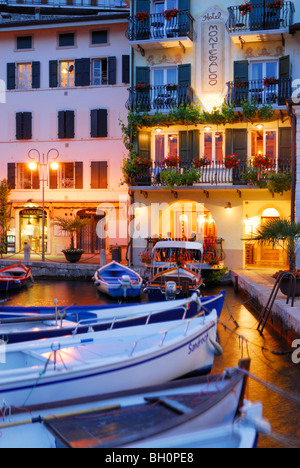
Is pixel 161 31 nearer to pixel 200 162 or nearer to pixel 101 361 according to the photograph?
pixel 200 162

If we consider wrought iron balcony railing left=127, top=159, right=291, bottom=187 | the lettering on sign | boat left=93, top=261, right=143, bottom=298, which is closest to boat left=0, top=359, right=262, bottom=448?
boat left=93, top=261, right=143, bottom=298

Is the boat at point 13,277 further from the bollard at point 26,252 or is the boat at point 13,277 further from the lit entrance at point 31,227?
the lit entrance at point 31,227

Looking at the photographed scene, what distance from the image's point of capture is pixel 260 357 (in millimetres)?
11586

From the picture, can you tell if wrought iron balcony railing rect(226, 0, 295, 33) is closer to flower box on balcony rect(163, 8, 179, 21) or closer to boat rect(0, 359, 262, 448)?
flower box on balcony rect(163, 8, 179, 21)

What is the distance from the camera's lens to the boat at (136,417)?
5.55m

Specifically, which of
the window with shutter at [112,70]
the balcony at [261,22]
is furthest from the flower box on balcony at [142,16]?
the window with shutter at [112,70]

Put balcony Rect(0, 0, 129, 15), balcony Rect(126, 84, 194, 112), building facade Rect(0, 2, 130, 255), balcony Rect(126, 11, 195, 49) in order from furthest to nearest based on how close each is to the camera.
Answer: balcony Rect(0, 0, 129, 15) → building facade Rect(0, 2, 130, 255) → balcony Rect(126, 84, 194, 112) → balcony Rect(126, 11, 195, 49)

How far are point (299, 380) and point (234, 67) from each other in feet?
59.9

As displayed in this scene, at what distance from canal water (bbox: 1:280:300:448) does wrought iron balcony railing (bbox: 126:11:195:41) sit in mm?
12307

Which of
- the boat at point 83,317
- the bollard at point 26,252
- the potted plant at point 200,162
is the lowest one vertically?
the boat at point 83,317

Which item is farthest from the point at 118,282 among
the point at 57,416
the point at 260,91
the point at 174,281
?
the point at 57,416

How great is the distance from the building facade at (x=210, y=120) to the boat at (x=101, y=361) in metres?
13.6

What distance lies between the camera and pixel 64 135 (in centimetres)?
3008

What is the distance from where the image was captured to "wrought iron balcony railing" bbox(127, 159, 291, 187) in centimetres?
2364
